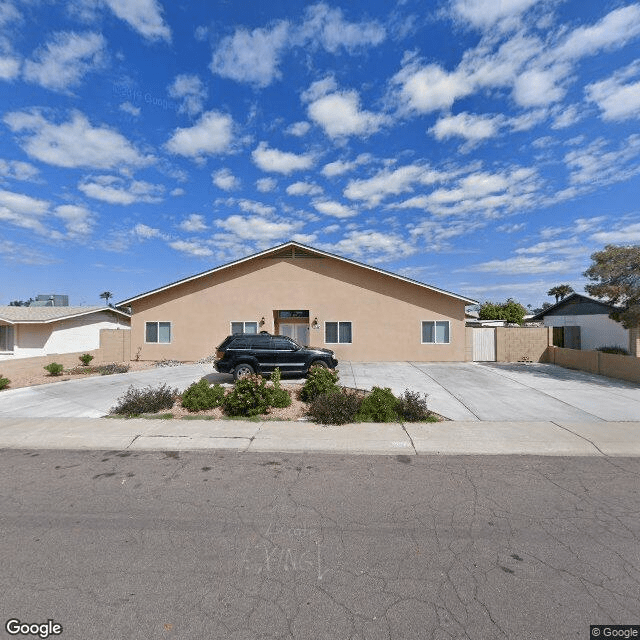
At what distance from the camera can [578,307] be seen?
25094mm

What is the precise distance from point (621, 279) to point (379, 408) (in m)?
12.3

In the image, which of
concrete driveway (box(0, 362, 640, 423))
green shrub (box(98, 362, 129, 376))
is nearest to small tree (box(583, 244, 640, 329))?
concrete driveway (box(0, 362, 640, 423))

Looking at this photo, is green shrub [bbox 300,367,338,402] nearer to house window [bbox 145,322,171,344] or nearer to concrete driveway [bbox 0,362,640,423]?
concrete driveway [bbox 0,362,640,423]

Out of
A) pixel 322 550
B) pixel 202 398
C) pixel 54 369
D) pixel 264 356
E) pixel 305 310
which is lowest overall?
pixel 322 550

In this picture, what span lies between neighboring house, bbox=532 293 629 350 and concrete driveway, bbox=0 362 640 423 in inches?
290

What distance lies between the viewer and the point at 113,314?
30531 mm

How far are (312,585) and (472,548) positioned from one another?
1.82m

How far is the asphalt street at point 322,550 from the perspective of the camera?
2.81 meters

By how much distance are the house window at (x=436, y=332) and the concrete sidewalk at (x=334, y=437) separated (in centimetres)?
1128

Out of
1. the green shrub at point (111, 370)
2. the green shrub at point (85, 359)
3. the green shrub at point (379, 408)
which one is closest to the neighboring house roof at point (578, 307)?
the green shrub at point (379, 408)

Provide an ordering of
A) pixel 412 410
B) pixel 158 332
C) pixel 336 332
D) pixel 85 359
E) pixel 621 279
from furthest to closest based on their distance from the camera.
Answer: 1. pixel 158 332
2. pixel 336 332
3. pixel 85 359
4. pixel 621 279
5. pixel 412 410

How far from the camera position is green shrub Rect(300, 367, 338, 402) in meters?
9.86

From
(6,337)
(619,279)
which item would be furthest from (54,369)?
(619,279)

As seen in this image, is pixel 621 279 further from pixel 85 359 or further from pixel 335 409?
pixel 85 359
